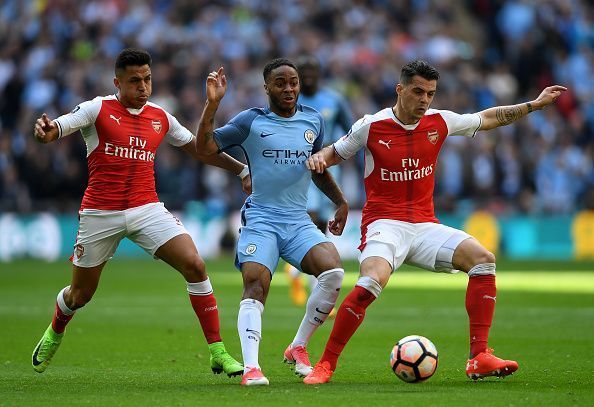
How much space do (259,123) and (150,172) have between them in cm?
110

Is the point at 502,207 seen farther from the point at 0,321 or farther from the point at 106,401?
the point at 106,401

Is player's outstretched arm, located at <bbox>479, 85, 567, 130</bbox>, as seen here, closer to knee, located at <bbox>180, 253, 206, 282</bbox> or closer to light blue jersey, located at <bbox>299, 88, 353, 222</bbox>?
knee, located at <bbox>180, 253, 206, 282</bbox>

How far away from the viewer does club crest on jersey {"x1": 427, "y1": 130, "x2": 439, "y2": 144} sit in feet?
33.0

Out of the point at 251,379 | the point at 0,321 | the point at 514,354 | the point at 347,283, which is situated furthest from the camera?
the point at 347,283

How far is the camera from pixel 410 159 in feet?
32.7

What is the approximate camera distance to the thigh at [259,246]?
31.3 ft

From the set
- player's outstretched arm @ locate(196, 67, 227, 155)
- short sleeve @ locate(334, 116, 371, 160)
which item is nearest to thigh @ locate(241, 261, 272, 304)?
player's outstretched arm @ locate(196, 67, 227, 155)

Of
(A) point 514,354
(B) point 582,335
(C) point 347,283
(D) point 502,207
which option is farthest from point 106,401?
(D) point 502,207

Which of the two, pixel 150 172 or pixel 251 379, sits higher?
pixel 150 172

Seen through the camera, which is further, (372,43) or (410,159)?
(372,43)

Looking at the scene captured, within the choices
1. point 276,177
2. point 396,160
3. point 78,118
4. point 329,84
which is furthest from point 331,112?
point 329,84

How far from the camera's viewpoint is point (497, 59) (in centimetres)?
3097

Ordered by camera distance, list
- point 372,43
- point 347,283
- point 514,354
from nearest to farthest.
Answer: point 514,354 < point 347,283 < point 372,43

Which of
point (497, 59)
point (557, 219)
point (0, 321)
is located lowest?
point (0, 321)
